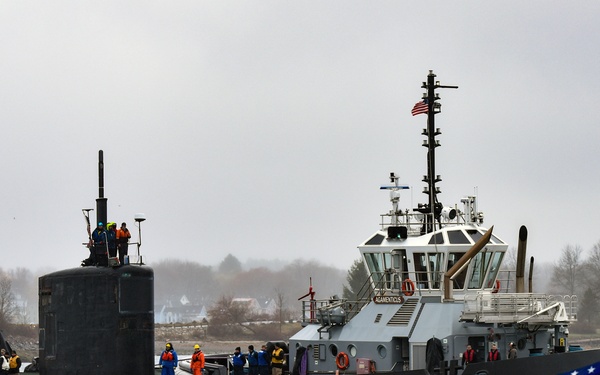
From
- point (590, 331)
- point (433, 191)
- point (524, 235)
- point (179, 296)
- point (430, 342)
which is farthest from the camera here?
point (179, 296)

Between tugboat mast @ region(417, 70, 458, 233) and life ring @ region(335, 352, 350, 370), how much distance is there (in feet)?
18.6

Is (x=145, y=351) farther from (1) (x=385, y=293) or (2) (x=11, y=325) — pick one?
(2) (x=11, y=325)

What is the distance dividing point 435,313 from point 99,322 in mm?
10696

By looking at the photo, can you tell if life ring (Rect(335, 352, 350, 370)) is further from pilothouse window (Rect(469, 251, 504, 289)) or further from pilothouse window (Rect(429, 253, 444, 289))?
pilothouse window (Rect(469, 251, 504, 289))

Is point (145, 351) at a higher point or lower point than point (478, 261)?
lower

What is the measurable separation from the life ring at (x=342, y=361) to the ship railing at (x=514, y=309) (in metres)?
3.65

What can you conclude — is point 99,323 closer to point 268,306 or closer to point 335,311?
point 335,311

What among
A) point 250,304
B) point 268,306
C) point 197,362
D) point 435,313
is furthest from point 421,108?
point 268,306

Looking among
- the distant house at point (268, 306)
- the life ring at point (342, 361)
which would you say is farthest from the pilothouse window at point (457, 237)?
the distant house at point (268, 306)

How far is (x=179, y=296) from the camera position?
132m

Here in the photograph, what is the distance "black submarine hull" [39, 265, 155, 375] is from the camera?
2758cm

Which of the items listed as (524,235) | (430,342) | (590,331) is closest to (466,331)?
(430,342)

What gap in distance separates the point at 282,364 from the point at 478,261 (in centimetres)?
700

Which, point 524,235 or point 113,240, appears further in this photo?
point 524,235
